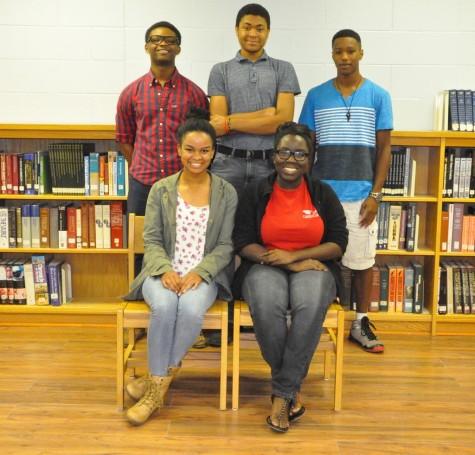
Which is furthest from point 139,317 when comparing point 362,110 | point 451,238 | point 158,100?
point 451,238

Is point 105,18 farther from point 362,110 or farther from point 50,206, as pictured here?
point 362,110

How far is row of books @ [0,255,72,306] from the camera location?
13.2 feet

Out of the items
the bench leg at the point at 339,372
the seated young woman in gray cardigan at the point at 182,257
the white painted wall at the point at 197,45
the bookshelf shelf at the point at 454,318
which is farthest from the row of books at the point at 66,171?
the bookshelf shelf at the point at 454,318

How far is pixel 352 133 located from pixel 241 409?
1.53m

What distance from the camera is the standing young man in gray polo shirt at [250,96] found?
10.5ft

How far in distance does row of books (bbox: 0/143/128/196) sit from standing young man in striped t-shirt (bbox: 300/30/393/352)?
1180mm

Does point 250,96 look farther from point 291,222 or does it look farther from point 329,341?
point 329,341

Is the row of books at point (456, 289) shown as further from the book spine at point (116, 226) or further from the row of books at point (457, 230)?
the book spine at point (116, 226)

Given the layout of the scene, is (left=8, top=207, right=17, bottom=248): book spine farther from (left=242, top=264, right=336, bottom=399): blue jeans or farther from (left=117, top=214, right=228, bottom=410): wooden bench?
(left=242, top=264, right=336, bottom=399): blue jeans

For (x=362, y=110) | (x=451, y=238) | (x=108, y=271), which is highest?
(x=362, y=110)

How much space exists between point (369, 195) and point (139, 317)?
145cm

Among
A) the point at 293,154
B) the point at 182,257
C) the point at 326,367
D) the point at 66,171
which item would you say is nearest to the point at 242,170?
the point at 293,154

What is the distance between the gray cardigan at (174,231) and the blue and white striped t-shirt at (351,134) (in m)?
0.81

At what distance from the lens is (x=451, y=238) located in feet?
13.2
